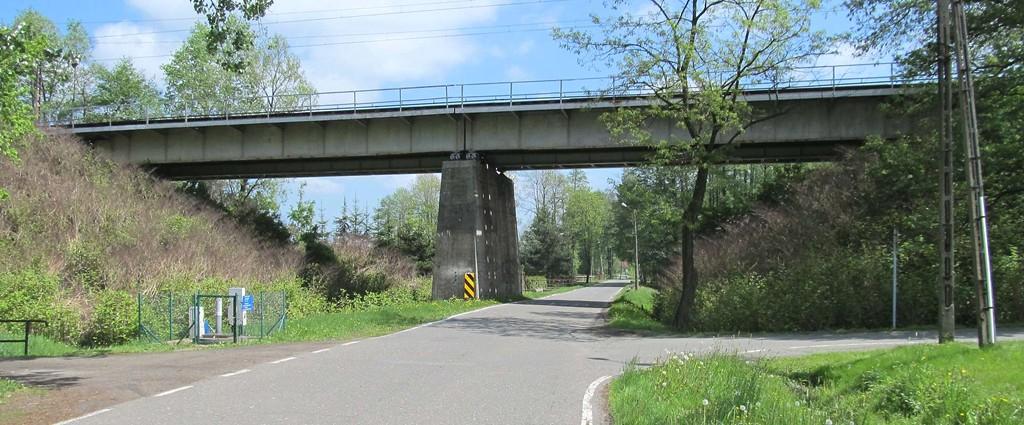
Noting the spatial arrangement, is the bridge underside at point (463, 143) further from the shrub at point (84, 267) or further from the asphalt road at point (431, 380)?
the asphalt road at point (431, 380)

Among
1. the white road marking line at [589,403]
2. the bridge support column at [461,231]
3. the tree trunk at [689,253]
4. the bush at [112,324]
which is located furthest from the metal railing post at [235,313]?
the bridge support column at [461,231]

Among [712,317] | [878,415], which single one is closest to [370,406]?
[878,415]

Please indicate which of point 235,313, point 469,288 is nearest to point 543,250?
point 469,288

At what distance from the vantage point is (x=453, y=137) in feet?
124

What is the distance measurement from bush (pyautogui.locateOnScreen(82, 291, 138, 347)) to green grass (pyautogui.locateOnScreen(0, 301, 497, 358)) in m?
1.06

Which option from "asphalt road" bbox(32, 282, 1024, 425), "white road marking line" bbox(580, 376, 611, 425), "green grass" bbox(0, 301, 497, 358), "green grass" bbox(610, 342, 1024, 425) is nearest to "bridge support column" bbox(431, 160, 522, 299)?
"green grass" bbox(0, 301, 497, 358)

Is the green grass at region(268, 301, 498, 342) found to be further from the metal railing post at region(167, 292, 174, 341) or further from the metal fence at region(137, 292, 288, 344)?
the metal railing post at region(167, 292, 174, 341)

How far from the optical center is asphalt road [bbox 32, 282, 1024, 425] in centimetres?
852

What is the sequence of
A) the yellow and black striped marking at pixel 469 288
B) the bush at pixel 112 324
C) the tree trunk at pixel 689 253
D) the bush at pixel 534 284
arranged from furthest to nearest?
the bush at pixel 534 284, the yellow and black striped marking at pixel 469 288, the tree trunk at pixel 689 253, the bush at pixel 112 324

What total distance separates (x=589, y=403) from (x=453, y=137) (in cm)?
2936

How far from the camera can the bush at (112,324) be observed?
20.7 metres

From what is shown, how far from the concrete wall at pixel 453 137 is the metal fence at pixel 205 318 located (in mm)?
16523

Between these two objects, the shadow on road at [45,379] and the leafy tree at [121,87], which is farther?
the leafy tree at [121,87]

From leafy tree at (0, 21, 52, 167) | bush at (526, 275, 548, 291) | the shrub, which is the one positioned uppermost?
leafy tree at (0, 21, 52, 167)
